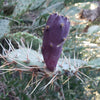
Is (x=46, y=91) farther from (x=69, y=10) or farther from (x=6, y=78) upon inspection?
(x=69, y=10)

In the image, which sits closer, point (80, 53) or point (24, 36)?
point (24, 36)

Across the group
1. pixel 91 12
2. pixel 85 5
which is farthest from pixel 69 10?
pixel 91 12

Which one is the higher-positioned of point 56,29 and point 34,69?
point 56,29

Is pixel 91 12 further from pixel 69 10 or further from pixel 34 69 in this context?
pixel 34 69

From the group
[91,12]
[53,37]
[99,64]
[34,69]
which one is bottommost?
[91,12]

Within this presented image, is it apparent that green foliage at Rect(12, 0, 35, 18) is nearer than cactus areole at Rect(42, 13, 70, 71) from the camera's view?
No

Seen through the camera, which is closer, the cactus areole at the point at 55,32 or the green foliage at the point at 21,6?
the cactus areole at the point at 55,32

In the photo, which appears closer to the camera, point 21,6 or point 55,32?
point 55,32

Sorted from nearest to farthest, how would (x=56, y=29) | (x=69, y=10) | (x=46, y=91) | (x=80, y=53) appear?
1. (x=56, y=29)
2. (x=46, y=91)
3. (x=80, y=53)
4. (x=69, y=10)

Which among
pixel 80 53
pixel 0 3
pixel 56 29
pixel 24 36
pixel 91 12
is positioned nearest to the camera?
pixel 56 29

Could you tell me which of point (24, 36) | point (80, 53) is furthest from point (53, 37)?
point (80, 53)
